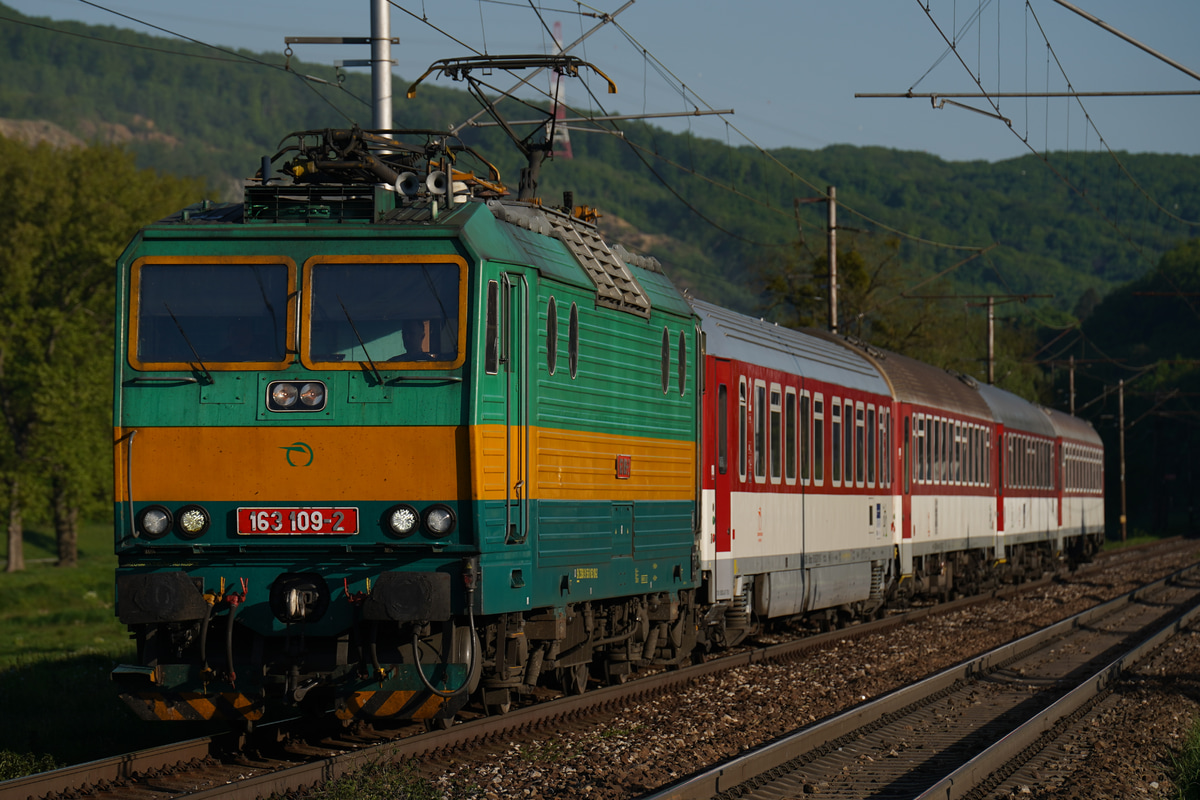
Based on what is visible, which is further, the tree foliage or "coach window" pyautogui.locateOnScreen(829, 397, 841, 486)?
the tree foliage

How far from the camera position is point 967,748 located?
10883 millimetres

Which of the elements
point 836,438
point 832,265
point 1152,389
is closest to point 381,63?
point 836,438

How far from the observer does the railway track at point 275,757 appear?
831cm

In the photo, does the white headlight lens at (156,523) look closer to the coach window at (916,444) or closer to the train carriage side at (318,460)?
the train carriage side at (318,460)

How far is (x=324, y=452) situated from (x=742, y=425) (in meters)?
7.41

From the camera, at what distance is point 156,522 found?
9.20 meters

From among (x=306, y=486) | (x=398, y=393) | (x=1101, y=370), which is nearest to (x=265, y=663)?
(x=306, y=486)

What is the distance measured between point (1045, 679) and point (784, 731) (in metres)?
5.19

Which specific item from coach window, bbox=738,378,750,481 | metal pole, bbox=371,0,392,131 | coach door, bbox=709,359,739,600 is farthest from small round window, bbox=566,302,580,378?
coach window, bbox=738,378,750,481

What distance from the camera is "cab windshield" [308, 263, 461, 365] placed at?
9.29 m

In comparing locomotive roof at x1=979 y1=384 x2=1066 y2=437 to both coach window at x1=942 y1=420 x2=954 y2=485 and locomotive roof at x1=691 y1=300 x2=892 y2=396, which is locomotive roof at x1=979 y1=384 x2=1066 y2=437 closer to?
coach window at x1=942 y1=420 x2=954 y2=485

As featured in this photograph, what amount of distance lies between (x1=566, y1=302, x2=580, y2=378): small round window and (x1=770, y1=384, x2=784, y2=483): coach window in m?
6.66

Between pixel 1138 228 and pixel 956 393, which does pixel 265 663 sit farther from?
pixel 1138 228

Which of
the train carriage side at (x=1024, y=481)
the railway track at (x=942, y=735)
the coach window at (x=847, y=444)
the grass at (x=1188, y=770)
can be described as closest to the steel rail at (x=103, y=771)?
the railway track at (x=942, y=735)
